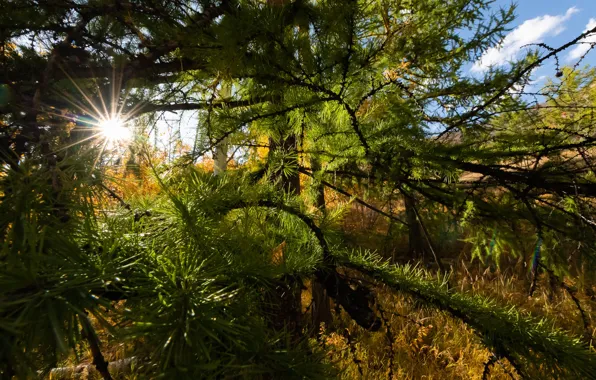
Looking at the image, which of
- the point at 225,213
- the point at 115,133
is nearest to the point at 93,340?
the point at 225,213

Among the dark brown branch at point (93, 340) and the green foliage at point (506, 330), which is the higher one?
the dark brown branch at point (93, 340)

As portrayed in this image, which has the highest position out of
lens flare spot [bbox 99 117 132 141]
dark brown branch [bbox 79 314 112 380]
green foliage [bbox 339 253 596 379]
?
lens flare spot [bbox 99 117 132 141]

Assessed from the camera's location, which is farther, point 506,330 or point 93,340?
point 506,330

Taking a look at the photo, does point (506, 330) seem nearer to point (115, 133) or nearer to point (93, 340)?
point (93, 340)

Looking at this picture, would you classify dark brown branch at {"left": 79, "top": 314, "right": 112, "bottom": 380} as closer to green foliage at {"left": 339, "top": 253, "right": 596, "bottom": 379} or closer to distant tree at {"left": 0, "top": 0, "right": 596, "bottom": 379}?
distant tree at {"left": 0, "top": 0, "right": 596, "bottom": 379}

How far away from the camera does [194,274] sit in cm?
40

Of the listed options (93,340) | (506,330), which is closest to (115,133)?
(93,340)

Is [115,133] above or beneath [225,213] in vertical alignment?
above

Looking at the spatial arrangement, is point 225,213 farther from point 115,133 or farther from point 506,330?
point 506,330

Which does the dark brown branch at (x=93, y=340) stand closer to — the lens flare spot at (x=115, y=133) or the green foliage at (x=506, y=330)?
the lens flare spot at (x=115, y=133)

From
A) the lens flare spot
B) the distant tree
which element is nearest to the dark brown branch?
the distant tree

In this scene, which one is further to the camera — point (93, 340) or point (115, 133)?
point (115, 133)

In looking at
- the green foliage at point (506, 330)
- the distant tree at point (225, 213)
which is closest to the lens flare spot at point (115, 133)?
the distant tree at point (225, 213)

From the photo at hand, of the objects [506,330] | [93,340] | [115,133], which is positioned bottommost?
[506,330]
